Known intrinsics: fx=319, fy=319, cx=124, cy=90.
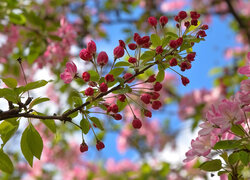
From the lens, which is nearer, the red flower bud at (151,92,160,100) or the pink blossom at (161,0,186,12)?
the red flower bud at (151,92,160,100)

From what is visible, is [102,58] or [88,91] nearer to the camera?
[88,91]

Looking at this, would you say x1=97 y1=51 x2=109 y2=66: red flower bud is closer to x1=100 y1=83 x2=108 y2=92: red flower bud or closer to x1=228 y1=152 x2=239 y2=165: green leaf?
x1=100 y1=83 x2=108 y2=92: red flower bud

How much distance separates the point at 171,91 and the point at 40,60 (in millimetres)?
3424

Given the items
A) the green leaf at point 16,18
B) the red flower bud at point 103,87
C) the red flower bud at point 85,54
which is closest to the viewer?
the red flower bud at point 103,87

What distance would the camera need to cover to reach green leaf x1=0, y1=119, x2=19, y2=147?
1161 millimetres

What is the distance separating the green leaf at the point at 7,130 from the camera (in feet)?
3.81

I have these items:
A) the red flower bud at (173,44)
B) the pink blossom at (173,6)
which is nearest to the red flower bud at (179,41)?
the red flower bud at (173,44)

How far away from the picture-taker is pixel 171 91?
5.55 m

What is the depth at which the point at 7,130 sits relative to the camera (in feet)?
3.84

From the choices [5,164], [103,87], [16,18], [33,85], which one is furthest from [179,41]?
[16,18]

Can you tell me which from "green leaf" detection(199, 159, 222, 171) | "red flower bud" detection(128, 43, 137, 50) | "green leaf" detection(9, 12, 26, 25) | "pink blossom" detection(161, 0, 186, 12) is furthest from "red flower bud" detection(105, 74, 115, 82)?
"pink blossom" detection(161, 0, 186, 12)

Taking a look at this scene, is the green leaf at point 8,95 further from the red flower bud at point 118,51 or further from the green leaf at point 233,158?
the green leaf at point 233,158

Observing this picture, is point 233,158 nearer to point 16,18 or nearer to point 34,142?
point 34,142

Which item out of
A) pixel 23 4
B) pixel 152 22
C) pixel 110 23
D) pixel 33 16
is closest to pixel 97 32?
pixel 110 23
